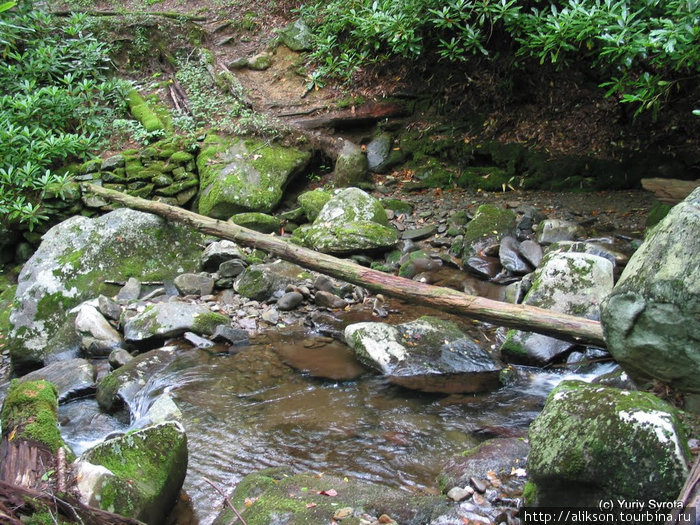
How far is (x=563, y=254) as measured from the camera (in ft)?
18.1

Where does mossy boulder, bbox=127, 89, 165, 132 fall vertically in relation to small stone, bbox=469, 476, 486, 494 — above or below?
above

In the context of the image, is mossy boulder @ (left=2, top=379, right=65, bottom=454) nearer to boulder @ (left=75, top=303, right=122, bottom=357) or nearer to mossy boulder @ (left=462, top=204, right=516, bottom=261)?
boulder @ (left=75, top=303, right=122, bottom=357)

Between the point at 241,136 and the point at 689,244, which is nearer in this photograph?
the point at 689,244


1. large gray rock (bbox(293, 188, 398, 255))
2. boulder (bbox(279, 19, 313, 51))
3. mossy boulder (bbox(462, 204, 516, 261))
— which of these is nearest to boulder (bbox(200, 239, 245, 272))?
large gray rock (bbox(293, 188, 398, 255))

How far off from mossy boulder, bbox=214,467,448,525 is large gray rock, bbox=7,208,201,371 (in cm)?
392

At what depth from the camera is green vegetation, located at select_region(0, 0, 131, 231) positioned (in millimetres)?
8383

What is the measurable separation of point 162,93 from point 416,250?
650 cm

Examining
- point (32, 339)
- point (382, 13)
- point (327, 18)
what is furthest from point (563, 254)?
point (327, 18)

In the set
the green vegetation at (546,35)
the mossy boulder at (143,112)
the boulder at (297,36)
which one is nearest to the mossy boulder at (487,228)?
the green vegetation at (546,35)

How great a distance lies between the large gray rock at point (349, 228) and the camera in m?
7.15

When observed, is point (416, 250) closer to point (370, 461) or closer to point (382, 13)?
point (382, 13)

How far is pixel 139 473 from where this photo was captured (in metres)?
3.07

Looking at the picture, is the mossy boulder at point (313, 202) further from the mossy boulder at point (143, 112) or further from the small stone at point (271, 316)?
the mossy boulder at point (143, 112)

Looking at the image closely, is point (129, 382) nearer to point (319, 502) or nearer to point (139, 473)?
point (139, 473)
